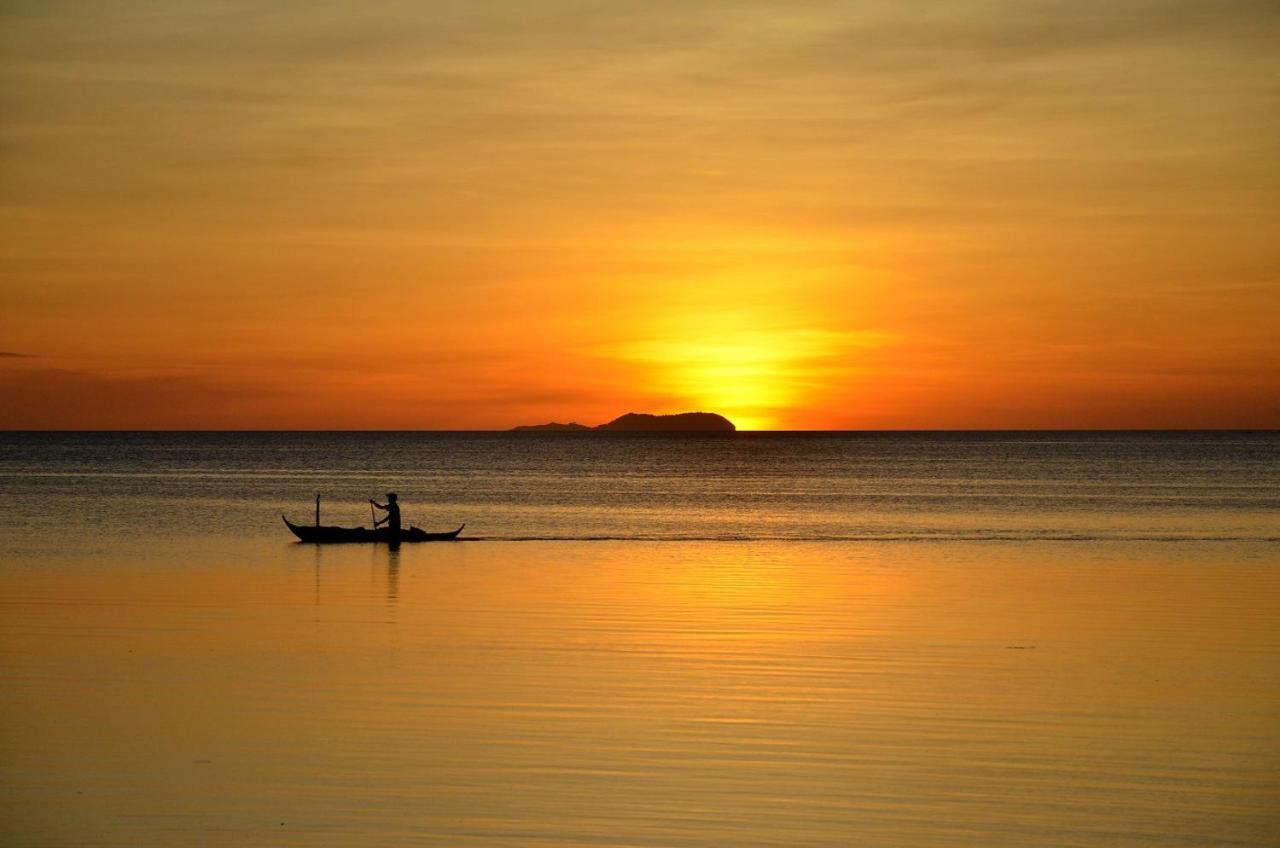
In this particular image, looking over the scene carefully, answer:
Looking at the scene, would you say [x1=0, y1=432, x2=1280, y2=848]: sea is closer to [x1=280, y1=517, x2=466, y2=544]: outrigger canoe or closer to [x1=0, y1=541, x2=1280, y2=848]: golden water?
[x1=0, y1=541, x2=1280, y2=848]: golden water

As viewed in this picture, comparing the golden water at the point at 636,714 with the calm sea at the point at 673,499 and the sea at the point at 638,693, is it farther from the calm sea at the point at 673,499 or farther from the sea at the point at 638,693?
the calm sea at the point at 673,499

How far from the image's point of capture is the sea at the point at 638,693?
33.5ft

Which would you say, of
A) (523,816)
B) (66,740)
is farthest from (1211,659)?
(66,740)

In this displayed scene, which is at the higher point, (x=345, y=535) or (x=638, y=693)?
(x=345, y=535)

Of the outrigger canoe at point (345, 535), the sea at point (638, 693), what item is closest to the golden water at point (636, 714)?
the sea at point (638, 693)

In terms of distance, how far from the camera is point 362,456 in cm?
13125

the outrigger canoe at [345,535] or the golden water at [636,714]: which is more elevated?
the outrigger canoe at [345,535]

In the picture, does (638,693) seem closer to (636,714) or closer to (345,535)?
(636,714)

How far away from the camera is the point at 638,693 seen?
46.5 ft

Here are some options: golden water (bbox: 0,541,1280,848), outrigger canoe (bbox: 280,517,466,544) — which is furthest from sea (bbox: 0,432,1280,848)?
outrigger canoe (bbox: 280,517,466,544)

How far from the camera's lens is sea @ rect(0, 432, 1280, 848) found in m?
10.2

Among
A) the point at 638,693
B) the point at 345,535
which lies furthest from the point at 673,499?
the point at 638,693

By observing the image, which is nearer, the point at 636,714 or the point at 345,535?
the point at 636,714

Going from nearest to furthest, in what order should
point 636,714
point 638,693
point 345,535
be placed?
point 636,714
point 638,693
point 345,535
